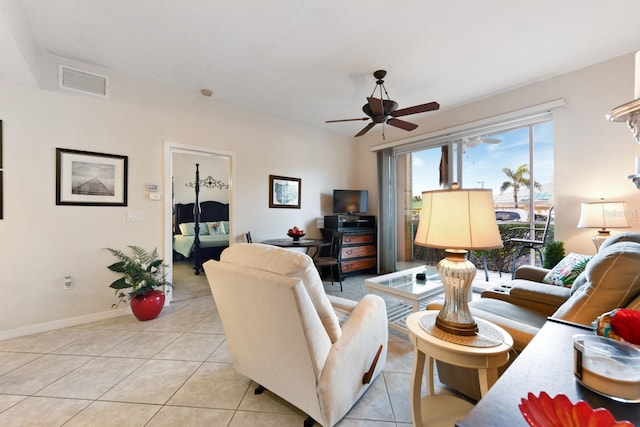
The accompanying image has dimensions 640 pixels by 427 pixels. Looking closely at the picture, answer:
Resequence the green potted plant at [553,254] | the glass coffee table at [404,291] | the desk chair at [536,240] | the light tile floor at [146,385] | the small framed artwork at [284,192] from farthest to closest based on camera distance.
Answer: the small framed artwork at [284,192]
the desk chair at [536,240]
the green potted plant at [553,254]
the glass coffee table at [404,291]
the light tile floor at [146,385]

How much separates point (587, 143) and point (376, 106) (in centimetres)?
236

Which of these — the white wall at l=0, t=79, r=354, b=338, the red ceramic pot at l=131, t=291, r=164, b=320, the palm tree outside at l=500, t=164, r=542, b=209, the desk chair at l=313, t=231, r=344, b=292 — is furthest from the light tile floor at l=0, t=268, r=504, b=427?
the palm tree outside at l=500, t=164, r=542, b=209

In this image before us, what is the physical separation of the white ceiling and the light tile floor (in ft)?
8.99

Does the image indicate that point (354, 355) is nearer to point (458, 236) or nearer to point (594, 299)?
Answer: point (458, 236)

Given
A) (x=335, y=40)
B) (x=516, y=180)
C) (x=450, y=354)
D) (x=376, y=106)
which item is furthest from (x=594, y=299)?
(x=516, y=180)

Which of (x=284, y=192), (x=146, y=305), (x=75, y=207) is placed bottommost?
(x=146, y=305)

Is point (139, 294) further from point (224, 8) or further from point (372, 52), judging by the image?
point (372, 52)

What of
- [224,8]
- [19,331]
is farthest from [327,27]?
[19,331]

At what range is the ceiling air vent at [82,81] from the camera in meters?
2.67

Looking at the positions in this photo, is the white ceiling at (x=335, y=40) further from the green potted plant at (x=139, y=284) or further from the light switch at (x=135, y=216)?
the green potted plant at (x=139, y=284)

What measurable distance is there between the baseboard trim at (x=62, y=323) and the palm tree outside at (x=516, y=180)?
5388 millimetres

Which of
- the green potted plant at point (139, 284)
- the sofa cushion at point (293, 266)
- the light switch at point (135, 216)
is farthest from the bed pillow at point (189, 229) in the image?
the sofa cushion at point (293, 266)

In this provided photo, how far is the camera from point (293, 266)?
119 cm

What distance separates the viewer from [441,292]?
103 inches
